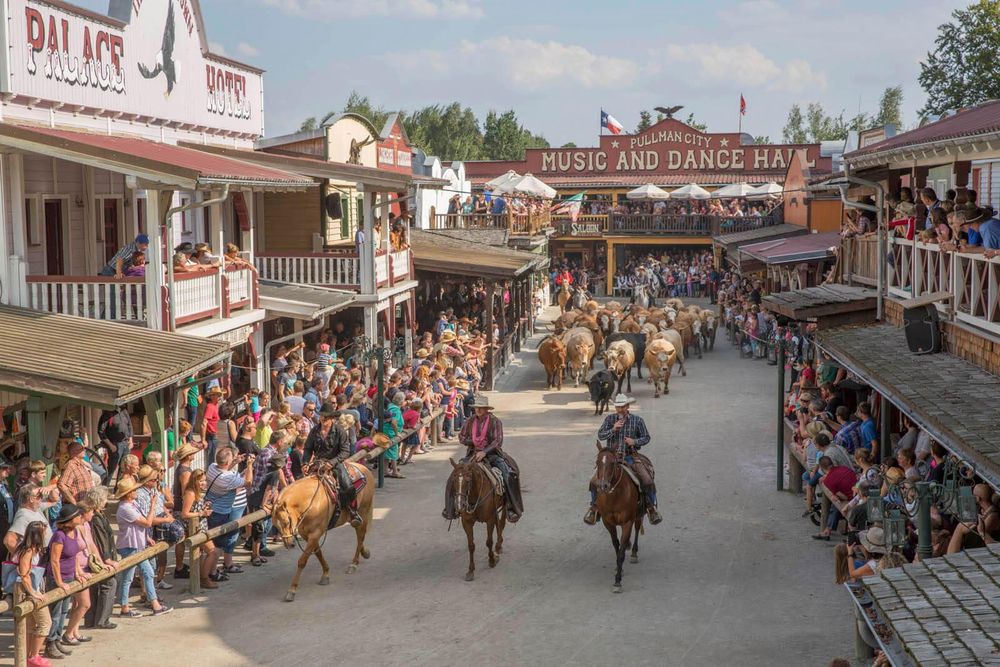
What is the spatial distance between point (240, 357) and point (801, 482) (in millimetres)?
10540

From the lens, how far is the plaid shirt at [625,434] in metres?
15.1

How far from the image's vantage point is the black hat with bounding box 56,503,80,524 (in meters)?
11.4

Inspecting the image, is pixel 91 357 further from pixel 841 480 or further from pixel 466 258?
pixel 466 258

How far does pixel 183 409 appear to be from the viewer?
18.3 m

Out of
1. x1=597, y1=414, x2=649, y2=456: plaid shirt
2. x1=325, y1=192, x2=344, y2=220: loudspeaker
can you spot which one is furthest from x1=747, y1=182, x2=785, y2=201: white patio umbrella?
x1=597, y1=414, x2=649, y2=456: plaid shirt

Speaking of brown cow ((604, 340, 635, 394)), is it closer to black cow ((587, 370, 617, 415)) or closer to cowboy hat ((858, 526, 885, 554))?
black cow ((587, 370, 617, 415))

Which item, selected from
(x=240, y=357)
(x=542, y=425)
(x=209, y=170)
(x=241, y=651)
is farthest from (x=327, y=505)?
(x=542, y=425)

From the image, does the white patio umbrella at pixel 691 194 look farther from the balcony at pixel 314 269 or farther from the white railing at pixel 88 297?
the white railing at pixel 88 297

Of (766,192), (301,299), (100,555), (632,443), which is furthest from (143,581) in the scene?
(766,192)

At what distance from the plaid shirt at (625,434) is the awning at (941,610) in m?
5.70

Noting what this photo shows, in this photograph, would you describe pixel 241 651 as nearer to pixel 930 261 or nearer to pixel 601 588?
pixel 601 588

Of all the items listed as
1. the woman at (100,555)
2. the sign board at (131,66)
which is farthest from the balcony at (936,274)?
the sign board at (131,66)

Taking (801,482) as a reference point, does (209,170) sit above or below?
above

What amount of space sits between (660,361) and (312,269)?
27.3 feet
